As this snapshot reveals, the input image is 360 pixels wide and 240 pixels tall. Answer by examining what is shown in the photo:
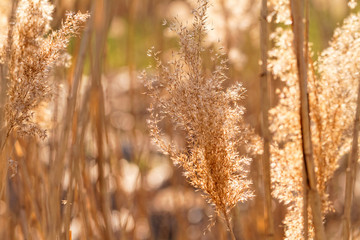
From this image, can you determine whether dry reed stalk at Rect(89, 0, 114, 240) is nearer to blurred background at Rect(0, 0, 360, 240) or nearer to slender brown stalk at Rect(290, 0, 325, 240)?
blurred background at Rect(0, 0, 360, 240)

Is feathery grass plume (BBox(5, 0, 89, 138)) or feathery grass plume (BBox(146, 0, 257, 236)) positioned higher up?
feathery grass plume (BBox(5, 0, 89, 138))

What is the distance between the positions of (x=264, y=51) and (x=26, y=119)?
1.10 ft

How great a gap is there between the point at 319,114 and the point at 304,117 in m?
0.12

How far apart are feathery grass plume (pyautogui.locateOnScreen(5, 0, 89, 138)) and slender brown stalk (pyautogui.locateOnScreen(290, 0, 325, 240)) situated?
10.9 inches

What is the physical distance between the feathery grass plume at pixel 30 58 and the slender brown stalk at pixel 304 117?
0.91 ft

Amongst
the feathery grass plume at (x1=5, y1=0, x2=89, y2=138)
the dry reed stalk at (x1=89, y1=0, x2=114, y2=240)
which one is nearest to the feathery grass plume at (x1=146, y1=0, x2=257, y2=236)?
the feathery grass plume at (x1=5, y1=0, x2=89, y2=138)

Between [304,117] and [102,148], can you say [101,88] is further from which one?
[304,117]

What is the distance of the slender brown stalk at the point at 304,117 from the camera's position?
625 mm

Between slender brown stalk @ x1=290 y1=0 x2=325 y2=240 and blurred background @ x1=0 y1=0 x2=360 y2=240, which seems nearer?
slender brown stalk @ x1=290 y1=0 x2=325 y2=240

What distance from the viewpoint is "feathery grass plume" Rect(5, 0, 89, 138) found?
65cm

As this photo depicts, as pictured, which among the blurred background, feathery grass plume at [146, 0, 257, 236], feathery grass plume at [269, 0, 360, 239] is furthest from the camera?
the blurred background

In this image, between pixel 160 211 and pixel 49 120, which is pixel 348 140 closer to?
pixel 49 120

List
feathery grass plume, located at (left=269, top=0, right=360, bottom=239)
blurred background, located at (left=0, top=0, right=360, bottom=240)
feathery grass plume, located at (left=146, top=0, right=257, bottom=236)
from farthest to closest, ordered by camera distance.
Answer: blurred background, located at (left=0, top=0, right=360, bottom=240) → feathery grass plume, located at (left=269, top=0, right=360, bottom=239) → feathery grass plume, located at (left=146, top=0, right=257, bottom=236)

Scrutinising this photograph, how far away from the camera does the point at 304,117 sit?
2.08 feet
